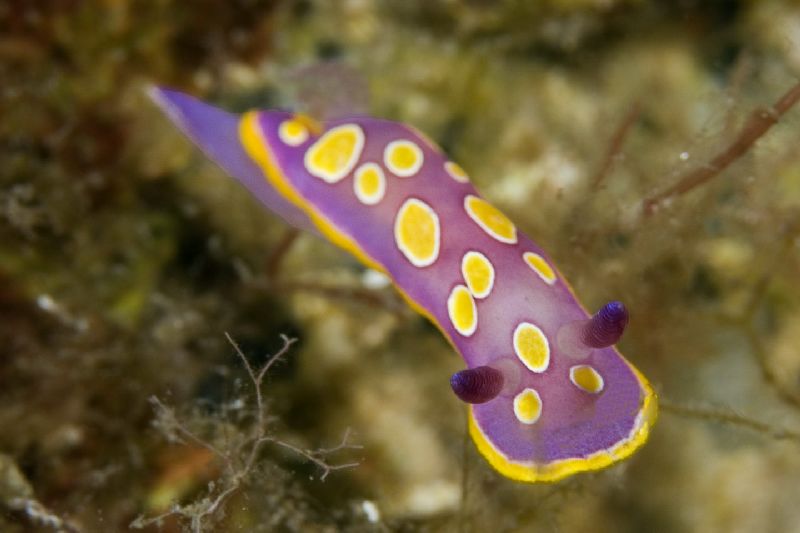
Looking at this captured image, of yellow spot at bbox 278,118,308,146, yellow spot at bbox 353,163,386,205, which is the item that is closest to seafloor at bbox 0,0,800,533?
yellow spot at bbox 278,118,308,146

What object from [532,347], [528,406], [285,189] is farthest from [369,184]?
[528,406]

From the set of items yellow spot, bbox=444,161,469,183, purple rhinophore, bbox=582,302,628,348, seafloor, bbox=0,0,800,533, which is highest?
purple rhinophore, bbox=582,302,628,348

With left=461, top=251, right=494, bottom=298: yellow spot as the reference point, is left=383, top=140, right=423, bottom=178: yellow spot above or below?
below

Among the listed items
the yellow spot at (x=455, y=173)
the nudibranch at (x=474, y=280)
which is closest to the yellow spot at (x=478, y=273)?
the nudibranch at (x=474, y=280)

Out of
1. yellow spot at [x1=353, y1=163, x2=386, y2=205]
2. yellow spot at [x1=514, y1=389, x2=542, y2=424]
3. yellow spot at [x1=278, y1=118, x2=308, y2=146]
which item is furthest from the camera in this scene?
yellow spot at [x1=278, y1=118, x2=308, y2=146]

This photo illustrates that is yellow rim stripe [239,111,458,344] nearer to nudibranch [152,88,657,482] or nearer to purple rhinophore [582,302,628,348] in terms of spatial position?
nudibranch [152,88,657,482]

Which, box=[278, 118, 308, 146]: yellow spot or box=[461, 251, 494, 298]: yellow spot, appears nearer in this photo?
box=[461, 251, 494, 298]: yellow spot

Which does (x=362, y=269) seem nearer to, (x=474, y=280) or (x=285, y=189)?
(x=285, y=189)

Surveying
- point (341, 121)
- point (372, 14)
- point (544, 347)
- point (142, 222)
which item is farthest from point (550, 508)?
point (372, 14)
